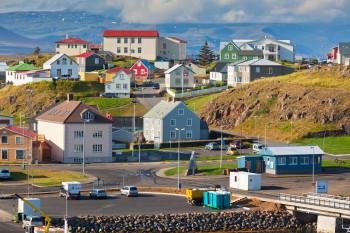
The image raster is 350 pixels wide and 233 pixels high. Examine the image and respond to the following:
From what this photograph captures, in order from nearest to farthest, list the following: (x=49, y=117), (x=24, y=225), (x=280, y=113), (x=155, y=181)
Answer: (x=24, y=225)
(x=155, y=181)
(x=49, y=117)
(x=280, y=113)

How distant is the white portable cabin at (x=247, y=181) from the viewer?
83.8 meters

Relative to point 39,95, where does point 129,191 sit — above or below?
below

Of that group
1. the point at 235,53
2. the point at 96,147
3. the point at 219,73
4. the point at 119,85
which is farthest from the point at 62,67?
the point at 96,147

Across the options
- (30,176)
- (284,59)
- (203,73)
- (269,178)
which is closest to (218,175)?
(269,178)

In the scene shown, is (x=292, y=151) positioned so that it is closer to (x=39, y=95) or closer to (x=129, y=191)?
(x=129, y=191)

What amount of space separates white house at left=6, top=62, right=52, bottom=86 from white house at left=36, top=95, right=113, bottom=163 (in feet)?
158

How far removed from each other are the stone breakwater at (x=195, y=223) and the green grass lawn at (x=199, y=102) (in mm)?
61596

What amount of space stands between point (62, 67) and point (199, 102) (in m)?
26.5

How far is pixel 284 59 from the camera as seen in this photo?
186 m

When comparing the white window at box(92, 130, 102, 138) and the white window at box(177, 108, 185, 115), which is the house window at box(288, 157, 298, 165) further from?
the white window at box(177, 108, 185, 115)

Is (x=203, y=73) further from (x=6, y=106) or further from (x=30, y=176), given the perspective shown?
(x=30, y=176)

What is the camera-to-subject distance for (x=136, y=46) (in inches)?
7387

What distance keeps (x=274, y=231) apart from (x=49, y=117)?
39869 mm

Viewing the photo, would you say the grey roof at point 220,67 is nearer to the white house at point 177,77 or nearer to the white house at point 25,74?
the white house at point 177,77
